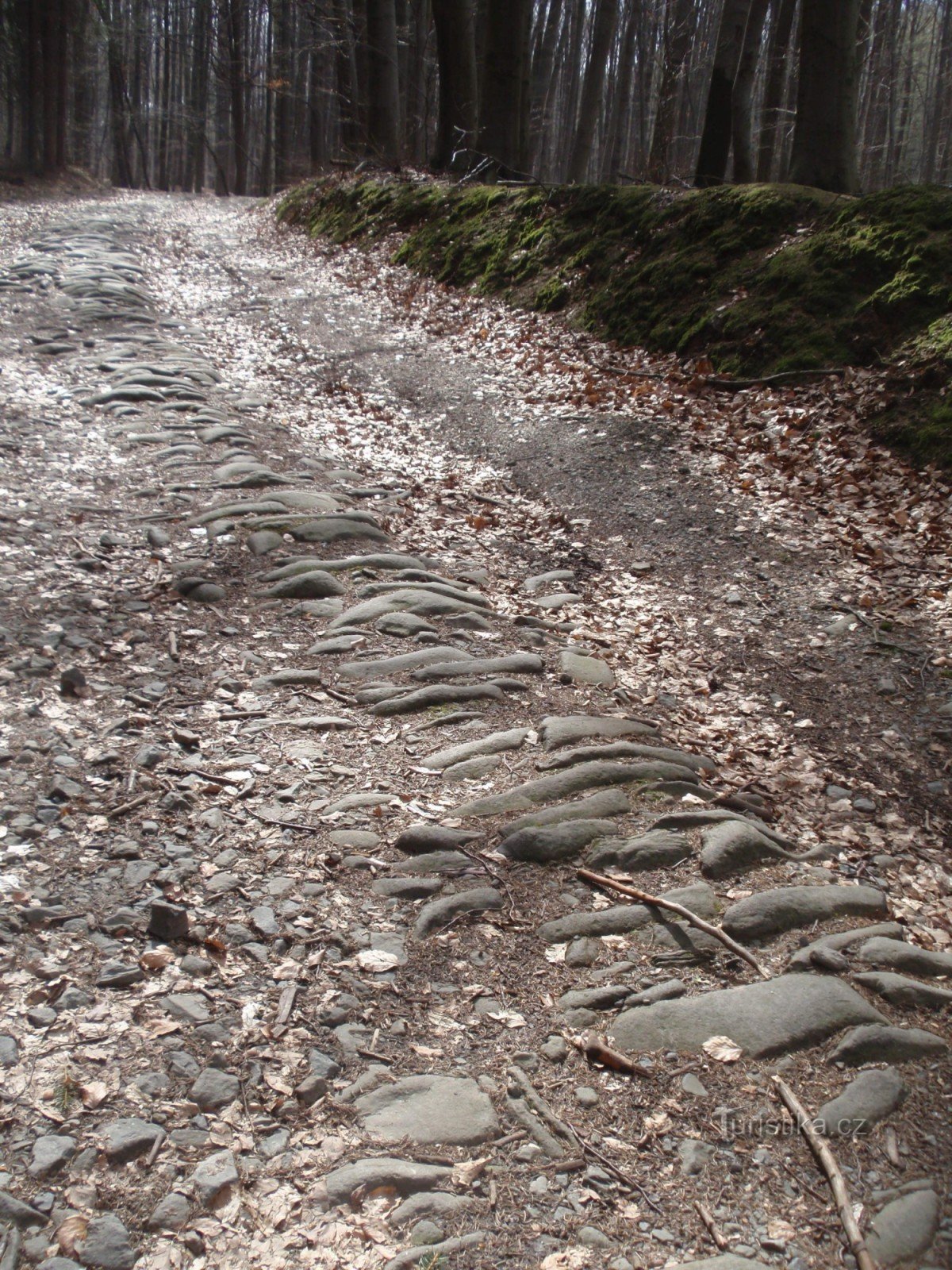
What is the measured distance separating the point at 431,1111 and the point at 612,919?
3.11 feet

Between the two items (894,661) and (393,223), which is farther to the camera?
(393,223)

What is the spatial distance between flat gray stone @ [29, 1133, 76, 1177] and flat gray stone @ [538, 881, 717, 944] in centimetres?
148

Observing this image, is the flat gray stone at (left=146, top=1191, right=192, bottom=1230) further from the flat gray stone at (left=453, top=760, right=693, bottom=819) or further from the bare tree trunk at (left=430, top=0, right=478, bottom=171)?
the bare tree trunk at (left=430, top=0, right=478, bottom=171)

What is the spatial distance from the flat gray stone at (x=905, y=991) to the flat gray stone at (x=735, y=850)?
60 centimetres

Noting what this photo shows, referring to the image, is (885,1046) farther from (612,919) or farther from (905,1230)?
(612,919)

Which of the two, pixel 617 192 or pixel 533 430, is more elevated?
pixel 617 192

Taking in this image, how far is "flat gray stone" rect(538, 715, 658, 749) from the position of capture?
4039 mm

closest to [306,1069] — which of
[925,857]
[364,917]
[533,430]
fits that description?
[364,917]

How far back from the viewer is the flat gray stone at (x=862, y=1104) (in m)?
2.37

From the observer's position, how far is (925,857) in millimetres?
3912

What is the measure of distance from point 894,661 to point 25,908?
4478 mm

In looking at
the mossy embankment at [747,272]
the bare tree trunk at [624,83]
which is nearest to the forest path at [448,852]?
the mossy embankment at [747,272]

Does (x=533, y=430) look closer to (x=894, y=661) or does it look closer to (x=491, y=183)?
(x=894, y=661)

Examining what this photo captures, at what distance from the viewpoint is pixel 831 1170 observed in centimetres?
223
